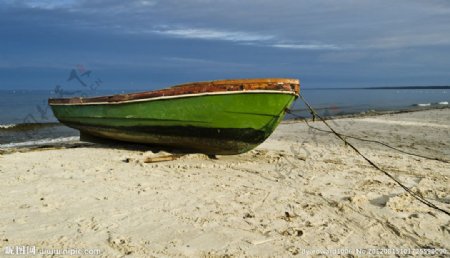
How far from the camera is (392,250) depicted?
3135mm

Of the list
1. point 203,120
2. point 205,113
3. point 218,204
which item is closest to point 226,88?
point 205,113

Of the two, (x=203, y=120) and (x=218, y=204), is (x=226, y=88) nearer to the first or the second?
(x=203, y=120)

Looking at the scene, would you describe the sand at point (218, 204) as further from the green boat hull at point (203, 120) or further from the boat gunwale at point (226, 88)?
the boat gunwale at point (226, 88)

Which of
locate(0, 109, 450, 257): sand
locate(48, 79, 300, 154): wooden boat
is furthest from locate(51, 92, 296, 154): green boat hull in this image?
locate(0, 109, 450, 257): sand

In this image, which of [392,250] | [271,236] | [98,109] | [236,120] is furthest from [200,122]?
[392,250]

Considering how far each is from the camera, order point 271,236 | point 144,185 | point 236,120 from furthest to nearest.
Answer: point 236,120, point 144,185, point 271,236

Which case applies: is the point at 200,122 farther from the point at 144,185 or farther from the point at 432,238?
the point at 432,238

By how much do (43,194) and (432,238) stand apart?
3985 mm

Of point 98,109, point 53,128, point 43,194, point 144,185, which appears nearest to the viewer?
point 43,194

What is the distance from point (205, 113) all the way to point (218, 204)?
84.1 inches

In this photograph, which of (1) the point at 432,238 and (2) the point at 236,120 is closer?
(1) the point at 432,238

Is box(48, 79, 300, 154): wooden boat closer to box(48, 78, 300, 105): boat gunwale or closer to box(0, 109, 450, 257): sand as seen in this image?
box(48, 78, 300, 105): boat gunwale

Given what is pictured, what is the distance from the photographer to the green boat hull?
578 centimetres

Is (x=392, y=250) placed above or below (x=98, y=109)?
below
